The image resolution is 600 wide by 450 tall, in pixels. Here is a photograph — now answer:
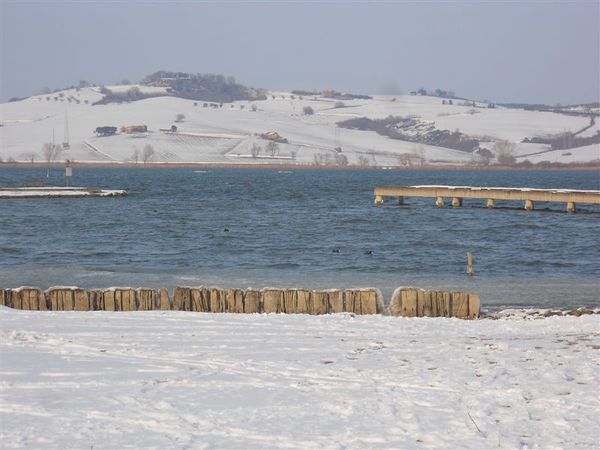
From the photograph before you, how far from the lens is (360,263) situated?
3419 centimetres

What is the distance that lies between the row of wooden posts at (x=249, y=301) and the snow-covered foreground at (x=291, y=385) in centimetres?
204

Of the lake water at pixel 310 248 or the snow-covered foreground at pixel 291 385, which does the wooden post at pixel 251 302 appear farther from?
the lake water at pixel 310 248

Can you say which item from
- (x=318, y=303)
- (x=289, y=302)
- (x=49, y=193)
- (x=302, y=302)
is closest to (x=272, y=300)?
(x=289, y=302)

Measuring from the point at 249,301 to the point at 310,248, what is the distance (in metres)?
21.3

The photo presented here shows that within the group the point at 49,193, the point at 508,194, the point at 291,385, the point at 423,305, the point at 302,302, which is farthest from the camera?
the point at 49,193

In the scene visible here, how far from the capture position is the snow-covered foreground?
9648mm

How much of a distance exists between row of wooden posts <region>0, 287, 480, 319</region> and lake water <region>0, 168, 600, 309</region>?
14.3 ft

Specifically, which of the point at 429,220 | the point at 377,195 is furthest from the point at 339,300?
the point at 377,195

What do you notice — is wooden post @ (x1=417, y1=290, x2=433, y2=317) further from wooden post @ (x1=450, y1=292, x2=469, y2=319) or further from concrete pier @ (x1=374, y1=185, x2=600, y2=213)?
concrete pier @ (x1=374, y1=185, x2=600, y2=213)

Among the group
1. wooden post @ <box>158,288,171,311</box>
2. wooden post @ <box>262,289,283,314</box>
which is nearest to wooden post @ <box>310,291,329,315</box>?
wooden post @ <box>262,289,283,314</box>

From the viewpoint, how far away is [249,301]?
18.8 metres

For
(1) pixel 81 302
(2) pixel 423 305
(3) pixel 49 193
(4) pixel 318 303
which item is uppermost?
(1) pixel 81 302

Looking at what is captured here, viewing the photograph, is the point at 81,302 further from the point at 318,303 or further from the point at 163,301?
the point at 318,303

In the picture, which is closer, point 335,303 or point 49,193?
point 335,303
